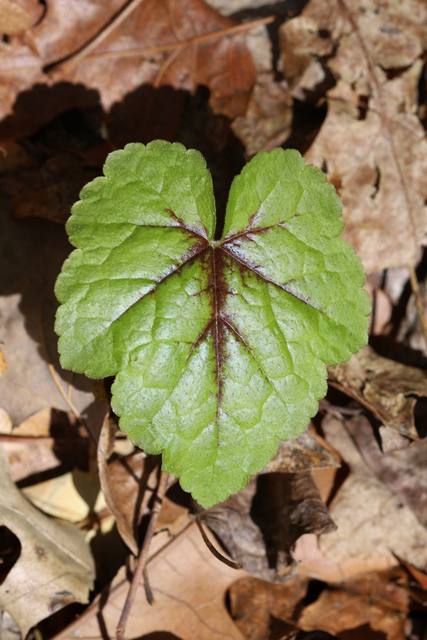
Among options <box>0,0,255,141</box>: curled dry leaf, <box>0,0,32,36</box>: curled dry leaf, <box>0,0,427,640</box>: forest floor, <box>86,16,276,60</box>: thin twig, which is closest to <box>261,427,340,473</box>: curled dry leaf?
<box>0,0,427,640</box>: forest floor

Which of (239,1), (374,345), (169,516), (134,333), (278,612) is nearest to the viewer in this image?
(134,333)

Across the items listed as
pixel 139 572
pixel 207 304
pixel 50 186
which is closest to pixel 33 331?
pixel 50 186

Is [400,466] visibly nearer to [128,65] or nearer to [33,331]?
[33,331]

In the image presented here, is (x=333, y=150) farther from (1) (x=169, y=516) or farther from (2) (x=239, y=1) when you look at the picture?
(1) (x=169, y=516)

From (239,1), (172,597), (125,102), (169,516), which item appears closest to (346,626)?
(172,597)

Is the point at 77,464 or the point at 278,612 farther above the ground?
the point at 77,464

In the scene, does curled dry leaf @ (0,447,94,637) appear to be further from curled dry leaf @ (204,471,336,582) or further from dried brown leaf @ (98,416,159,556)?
curled dry leaf @ (204,471,336,582)
